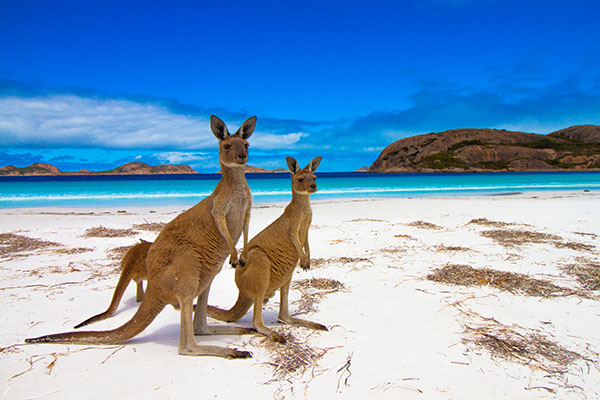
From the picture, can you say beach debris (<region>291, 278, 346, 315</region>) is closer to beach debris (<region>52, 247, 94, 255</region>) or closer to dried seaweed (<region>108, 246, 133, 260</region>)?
dried seaweed (<region>108, 246, 133, 260</region>)

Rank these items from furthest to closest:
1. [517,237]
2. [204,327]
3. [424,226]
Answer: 1. [424,226]
2. [517,237]
3. [204,327]

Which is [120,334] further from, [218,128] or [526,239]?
[526,239]

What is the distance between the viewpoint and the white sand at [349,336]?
214 cm

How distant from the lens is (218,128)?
2.54m

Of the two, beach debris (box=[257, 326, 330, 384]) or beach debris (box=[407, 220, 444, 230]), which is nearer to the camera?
beach debris (box=[257, 326, 330, 384])

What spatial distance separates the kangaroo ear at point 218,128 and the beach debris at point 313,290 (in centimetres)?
199

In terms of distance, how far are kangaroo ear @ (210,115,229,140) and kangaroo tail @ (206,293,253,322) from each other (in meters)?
1.49

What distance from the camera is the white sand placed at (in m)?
2.14

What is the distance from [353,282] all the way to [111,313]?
2823mm

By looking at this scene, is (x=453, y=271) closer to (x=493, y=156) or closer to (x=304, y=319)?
(x=304, y=319)

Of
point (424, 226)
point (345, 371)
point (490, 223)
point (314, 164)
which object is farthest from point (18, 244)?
point (490, 223)

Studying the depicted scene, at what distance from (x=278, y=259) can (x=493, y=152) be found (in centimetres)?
8864

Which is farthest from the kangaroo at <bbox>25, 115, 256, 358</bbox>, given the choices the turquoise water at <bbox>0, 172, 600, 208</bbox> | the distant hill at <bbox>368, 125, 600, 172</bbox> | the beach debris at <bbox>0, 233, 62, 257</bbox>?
the distant hill at <bbox>368, 125, 600, 172</bbox>

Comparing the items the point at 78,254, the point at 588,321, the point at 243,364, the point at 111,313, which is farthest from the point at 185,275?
the point at 78,254
